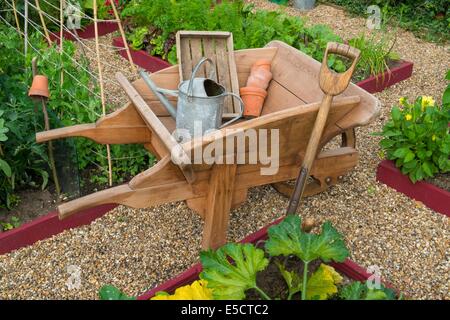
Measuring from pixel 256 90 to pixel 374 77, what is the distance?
1776 millimetres

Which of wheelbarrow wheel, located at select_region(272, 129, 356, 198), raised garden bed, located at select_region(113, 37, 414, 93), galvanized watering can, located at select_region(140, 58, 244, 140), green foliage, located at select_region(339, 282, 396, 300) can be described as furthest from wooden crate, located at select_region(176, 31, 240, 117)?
raised garden bed, located at select_region(113, 37, 414, 93)

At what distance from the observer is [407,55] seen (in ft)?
16.2

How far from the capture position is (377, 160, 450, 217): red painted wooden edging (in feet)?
9.34

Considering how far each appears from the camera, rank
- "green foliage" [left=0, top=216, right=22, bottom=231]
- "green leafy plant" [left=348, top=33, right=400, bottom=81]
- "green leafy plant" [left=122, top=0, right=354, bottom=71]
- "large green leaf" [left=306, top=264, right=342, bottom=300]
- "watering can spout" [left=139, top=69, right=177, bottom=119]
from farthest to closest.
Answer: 1. "green leafy plant" [left=348, top=33, right=400, bottom=81]
2. "green leafy plant" [left=122, top=0, right=354, bottom=71]
3. "green foliage" [left=0, top=216, right=22, bottom=231]
4. "watering can spout" [left=139, top=69, right=177, bottom=119]
5. "large green leaf" [left=306, top=264, right=342, bottom=300]

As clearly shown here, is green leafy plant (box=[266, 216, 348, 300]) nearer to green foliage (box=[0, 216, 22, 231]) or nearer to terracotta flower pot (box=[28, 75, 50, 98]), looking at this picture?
terracotta flower pot (box=[28, 75, 50, 98])

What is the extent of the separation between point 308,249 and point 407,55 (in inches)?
147

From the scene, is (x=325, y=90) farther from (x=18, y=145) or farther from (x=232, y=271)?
(x=18, y=145)

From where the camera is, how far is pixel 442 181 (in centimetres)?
292

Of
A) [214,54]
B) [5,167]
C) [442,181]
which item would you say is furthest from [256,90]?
[5,167]

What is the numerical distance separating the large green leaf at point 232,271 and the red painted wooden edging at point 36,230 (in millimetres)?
1177

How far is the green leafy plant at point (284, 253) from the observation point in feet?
5.73

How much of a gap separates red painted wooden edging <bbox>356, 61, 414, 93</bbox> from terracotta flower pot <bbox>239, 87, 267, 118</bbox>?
1.55 meters
